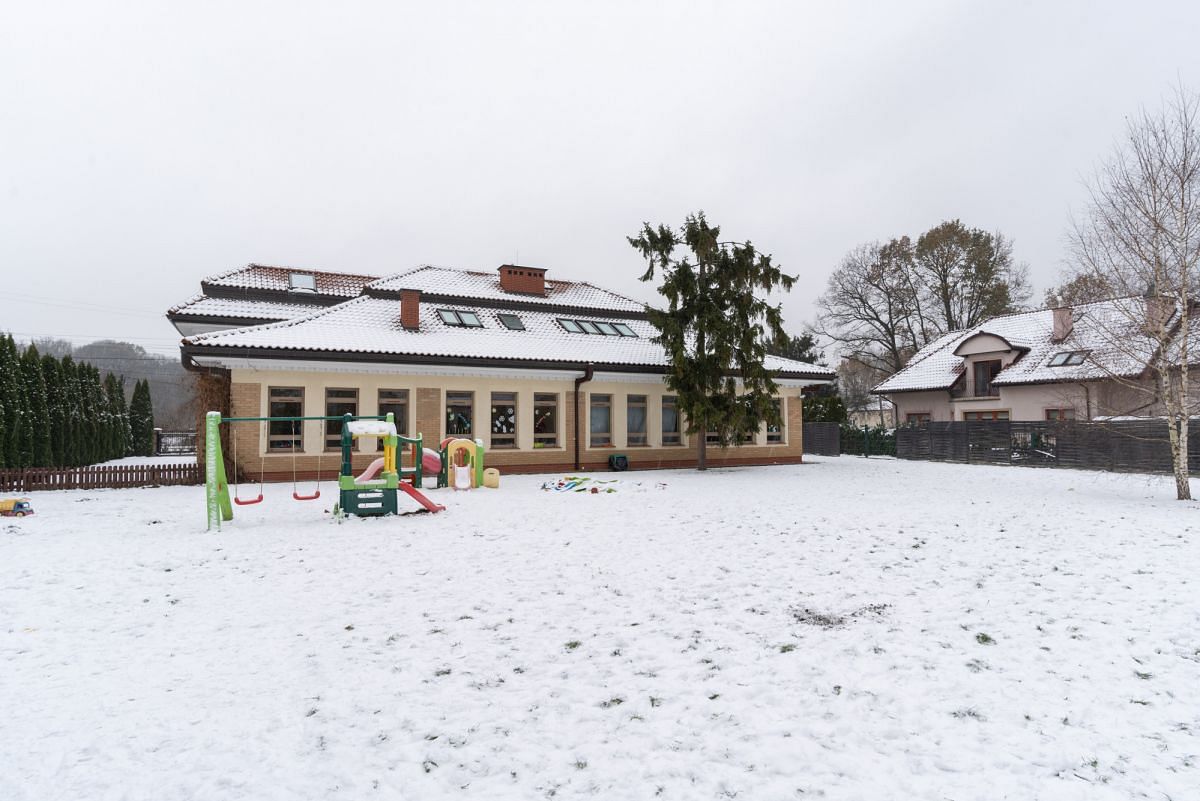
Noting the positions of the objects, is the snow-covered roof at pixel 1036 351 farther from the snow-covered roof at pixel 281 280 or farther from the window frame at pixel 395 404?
the snow-covered roof at pixel 281 280

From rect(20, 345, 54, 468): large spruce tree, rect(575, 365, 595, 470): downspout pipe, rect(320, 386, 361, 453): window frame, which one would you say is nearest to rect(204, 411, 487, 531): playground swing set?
rect(320, 386, 361, 453): window frame

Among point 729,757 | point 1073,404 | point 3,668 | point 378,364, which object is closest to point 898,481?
point 1073,404

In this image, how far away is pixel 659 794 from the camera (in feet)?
10.8

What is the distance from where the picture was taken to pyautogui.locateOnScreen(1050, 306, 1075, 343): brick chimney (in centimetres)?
2884

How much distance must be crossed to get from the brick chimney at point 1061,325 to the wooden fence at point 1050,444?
314 inches

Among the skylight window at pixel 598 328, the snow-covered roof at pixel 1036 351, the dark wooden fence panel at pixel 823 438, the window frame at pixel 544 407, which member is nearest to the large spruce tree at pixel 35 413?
the window frame at pixel 544 407

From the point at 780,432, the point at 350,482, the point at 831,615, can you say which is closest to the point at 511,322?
the point at 780,432

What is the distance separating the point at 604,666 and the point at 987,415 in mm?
31734

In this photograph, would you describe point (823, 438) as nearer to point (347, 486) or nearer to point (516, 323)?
point (516, 323)

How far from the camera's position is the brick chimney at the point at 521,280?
26.8m

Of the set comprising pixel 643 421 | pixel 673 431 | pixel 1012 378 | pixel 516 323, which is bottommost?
pixel 673 431

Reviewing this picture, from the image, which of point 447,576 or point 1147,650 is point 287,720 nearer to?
point 447,576

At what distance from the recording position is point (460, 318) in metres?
22.4

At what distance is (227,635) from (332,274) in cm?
2622
